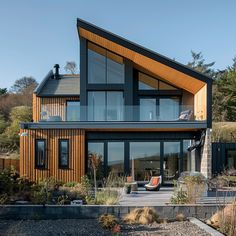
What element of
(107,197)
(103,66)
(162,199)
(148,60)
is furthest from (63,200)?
(103,66)

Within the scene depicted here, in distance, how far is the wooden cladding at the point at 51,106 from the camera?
22.4 metres

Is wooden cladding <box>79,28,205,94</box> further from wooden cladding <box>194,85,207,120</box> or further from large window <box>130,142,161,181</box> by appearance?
large window <box>130,142,161,181</box>

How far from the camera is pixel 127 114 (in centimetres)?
2167

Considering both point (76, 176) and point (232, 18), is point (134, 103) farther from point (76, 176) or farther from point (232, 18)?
point (232, 18)

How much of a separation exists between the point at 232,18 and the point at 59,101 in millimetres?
12221

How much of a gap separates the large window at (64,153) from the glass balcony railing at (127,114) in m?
1.16

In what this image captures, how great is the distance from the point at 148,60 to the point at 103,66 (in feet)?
10.0

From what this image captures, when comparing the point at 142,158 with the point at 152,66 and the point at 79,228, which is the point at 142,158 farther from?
the point at 79,228

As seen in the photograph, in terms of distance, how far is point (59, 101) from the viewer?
25672 mm

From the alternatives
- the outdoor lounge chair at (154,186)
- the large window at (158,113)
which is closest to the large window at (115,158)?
the large window at (158,113)

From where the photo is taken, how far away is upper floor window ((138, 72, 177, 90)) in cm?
2477

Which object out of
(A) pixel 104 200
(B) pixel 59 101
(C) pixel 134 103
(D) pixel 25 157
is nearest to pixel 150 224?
(A) pixel 104 200

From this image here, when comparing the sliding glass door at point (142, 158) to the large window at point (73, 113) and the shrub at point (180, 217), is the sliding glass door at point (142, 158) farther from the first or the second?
the shrub at point (180, 217)

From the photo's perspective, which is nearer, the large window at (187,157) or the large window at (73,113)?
the large window at (73,113)
